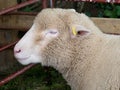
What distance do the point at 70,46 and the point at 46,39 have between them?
0.84 ft

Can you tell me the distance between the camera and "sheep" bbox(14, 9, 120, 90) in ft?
14.0

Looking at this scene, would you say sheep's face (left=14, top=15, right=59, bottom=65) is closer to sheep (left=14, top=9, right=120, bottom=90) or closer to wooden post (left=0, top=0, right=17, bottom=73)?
sheep (left=14, top=9, right=120, bottom=90)

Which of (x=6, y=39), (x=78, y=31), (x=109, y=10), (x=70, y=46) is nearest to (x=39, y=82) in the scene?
(x=6, y=39)

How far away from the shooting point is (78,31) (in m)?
4.25

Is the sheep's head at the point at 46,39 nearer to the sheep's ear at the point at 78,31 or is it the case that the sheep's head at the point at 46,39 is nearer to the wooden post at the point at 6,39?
the sheep's ear at the point at 78,31

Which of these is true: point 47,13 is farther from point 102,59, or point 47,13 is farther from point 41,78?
point 41,78

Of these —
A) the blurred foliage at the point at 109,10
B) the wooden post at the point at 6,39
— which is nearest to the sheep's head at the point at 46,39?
the wooden post at the point at 6,39

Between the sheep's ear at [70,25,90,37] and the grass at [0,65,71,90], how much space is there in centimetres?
178

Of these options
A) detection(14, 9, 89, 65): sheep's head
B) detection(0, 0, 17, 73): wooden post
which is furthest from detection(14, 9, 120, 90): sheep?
detection(0, 0, 17, 73): wooden post

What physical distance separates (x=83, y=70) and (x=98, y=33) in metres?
0.42

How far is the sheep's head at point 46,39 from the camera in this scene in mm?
4316

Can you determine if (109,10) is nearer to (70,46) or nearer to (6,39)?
(6,39)

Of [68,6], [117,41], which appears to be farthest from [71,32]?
[68,6]

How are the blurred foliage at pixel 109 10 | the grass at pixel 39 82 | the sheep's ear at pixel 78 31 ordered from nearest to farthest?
1. the sheep's ear at pixel 78 31
2. the grass at pixel 39 82
3. the blurred foliage at pixel 109 10
